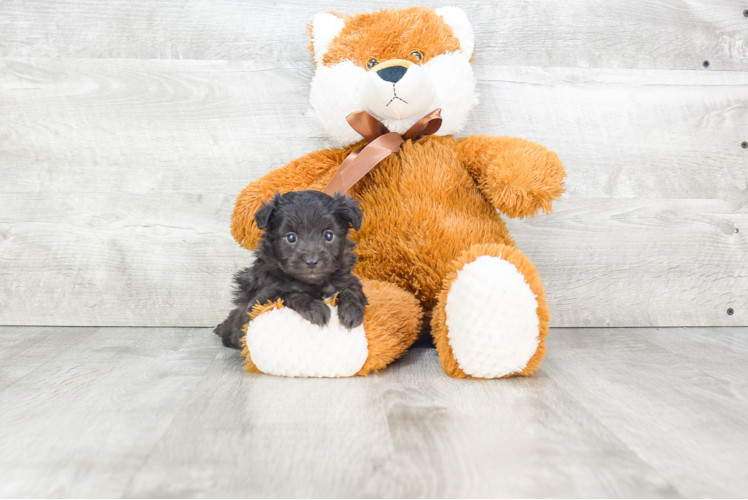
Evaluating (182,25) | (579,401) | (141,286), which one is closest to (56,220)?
(141,286)

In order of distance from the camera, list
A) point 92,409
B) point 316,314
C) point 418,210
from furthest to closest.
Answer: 1. point 418,210
2. point 316,314
3. point 92,409

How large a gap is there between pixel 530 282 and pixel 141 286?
46.3 inches

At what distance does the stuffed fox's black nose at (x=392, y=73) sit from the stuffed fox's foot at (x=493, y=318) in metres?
0.46

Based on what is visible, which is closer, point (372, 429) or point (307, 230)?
point (372, 429)

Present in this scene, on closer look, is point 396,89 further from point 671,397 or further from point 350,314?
point 671,397

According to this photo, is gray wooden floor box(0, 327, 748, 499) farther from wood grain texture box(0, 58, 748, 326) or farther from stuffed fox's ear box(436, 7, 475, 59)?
stuffed fox's ear box(436, 7, 475, 59)

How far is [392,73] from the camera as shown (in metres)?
1.42

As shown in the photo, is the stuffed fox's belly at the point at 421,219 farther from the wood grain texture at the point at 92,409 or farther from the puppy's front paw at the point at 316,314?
the wood grain texture at the point at 92,409

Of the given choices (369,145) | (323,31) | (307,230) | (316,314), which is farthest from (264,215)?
(323,31)

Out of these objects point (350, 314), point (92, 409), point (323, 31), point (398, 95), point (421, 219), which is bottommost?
point (92, 409)

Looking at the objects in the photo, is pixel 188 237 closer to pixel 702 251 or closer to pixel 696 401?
pixel 696 401

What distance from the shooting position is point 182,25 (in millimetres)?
1810

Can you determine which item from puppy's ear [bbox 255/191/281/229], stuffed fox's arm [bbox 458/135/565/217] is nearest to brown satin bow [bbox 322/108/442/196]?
stuffed fox's arm [bbox 458/135/565/217]

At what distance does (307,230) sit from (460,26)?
744 millimetres
